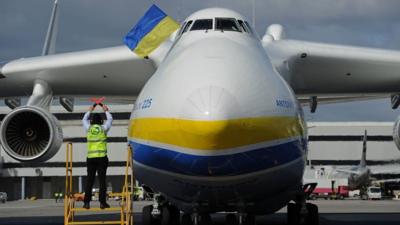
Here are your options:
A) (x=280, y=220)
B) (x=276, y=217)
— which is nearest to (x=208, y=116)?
(x=280, y=220)

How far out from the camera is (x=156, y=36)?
13.6m

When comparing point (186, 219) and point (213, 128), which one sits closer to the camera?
point (213, 128)

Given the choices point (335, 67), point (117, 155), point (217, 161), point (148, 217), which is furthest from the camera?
point (117, 155)

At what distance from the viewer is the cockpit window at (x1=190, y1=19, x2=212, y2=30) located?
33.6 feet

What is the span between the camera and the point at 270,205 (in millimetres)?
9859

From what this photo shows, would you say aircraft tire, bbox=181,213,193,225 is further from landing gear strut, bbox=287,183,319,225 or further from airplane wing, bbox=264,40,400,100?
airplane wing, bbox=264,40,400,100

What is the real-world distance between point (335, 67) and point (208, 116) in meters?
6.68

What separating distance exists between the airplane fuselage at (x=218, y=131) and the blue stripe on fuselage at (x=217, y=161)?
0.01 m

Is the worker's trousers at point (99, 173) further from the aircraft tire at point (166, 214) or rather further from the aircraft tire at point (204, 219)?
the aircraft tire at point (166, 214)

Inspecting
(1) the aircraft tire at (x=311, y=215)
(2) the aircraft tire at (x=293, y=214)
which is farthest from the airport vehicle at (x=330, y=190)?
(1) the aircraft tire at (x=311, y=215)

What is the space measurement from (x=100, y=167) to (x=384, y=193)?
5389cm

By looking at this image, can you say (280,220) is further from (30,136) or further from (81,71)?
(30,136)

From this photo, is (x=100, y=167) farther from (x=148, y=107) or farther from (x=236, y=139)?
(x=236, y=139)

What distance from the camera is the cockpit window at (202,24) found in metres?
10.2
